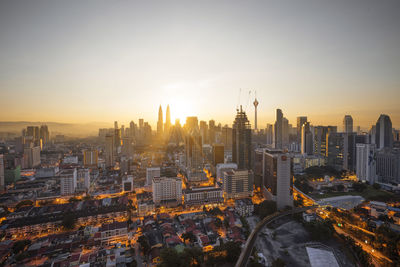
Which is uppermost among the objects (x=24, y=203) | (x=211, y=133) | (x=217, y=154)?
(x=211, y=133)

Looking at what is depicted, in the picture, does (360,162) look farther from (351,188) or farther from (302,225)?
(302,225)

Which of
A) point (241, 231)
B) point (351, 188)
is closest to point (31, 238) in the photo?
point (241, 231)

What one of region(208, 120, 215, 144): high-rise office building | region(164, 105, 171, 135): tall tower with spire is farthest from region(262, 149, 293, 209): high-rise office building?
region(164, 105, 171, 135): tall tower with spire

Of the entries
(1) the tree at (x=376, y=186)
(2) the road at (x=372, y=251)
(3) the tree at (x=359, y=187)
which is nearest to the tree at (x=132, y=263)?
(2) the road at (x=372, y=251)

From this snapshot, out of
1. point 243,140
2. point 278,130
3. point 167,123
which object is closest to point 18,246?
point 243,140

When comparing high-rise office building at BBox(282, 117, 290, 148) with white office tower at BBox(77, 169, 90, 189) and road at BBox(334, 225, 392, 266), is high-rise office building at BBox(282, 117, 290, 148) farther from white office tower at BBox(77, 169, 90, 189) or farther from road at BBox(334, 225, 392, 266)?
white office tower at BBox(77, 169, 90, 189)

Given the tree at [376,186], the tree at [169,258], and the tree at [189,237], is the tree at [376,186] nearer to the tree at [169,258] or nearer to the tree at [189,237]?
the tree at [189,237]

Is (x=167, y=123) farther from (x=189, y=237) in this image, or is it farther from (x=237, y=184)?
(x=189, y=237)
